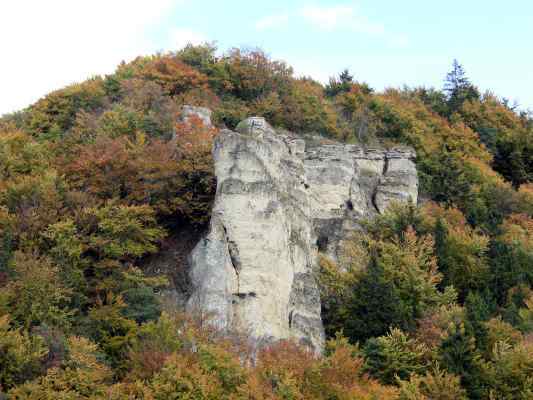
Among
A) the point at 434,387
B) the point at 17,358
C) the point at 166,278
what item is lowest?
the point at 434,387

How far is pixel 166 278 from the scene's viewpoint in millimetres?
33406

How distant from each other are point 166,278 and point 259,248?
4.37 m

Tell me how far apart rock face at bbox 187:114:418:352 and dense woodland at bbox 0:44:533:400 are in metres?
1.52

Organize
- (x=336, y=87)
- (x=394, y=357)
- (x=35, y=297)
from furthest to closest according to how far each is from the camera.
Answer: (x=336, y=87) < (x=394, y=357) < (x=35, y=297)

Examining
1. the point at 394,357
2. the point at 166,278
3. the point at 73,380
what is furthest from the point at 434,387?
the point at 73,380

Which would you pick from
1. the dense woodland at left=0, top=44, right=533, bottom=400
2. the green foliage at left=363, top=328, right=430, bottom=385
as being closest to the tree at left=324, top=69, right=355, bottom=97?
the dense woodland at left=0, top=44, right=533, bottom=400

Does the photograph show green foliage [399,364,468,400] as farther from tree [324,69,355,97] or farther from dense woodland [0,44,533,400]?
tree [324,69,355,97]

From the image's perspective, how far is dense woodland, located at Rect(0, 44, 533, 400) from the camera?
27250mm

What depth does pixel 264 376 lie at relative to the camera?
88.6 ft

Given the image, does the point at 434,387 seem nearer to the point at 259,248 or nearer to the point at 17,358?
the point at 259,248

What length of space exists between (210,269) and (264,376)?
23.1 ft

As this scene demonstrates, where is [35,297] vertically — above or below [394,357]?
above

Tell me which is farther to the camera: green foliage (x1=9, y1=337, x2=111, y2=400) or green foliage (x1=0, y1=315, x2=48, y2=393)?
green foliage (x1=0, y1=315, x2=48, y2=393)

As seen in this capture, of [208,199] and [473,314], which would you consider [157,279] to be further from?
[473,314]
